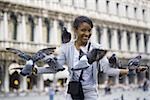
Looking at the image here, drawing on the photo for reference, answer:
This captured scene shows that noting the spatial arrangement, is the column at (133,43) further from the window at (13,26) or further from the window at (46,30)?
the window at (13,26)

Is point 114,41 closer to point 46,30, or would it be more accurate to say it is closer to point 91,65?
point 46,30

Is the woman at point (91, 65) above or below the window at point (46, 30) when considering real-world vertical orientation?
above

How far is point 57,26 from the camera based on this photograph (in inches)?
1535

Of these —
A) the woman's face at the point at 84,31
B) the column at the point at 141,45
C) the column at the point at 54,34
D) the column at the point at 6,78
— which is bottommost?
the column at the point at 6,78

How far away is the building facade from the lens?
34.1 metres

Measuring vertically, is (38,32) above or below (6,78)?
above

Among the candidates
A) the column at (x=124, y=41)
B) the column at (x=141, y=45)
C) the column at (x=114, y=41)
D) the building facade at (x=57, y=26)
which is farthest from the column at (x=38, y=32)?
the column at (x=141, y=45)

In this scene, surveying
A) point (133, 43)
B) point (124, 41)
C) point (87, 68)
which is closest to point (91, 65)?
point (87, 68)

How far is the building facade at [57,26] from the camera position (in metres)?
34.1

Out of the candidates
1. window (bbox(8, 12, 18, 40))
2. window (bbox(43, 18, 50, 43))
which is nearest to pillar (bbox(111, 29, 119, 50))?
window (bbox(43, 18, 50, 43))

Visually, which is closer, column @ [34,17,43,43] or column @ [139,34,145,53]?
column @ [34,17,43,43]

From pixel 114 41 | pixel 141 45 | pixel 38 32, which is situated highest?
pixel 38 32

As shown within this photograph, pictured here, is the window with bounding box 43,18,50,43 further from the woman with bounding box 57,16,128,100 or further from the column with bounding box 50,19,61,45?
the woman with bounding box 57,16,128,100

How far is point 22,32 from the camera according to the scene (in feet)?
116
